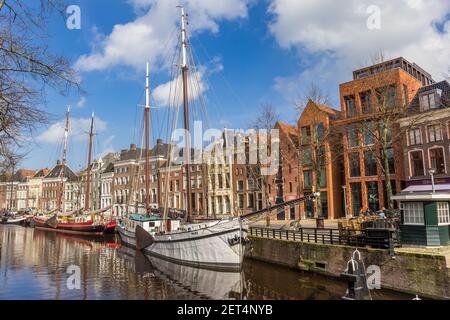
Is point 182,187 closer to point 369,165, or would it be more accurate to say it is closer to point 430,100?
point 369,165

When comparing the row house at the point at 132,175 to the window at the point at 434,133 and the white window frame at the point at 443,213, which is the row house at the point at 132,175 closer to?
the window at the point at 434,133

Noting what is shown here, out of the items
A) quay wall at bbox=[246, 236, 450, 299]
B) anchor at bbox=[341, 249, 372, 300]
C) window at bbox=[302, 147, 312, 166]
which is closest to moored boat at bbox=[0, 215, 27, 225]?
window at bbox=[302, 147, 312, 166]

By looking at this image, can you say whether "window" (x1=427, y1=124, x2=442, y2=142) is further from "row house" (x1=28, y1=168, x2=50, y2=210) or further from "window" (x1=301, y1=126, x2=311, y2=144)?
"row house" (x1=28, y1=168, x2=50, y2=210)

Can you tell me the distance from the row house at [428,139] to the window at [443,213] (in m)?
14.8

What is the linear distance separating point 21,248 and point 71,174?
7204 centimetres

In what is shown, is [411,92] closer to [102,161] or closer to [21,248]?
[21,248]

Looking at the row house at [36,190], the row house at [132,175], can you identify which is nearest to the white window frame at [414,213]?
the row house at [132,175]

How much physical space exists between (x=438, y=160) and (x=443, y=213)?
17.4m

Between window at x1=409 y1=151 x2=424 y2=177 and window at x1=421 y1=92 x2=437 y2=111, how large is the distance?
4648 mm

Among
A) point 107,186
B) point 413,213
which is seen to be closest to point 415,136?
point 413,213
